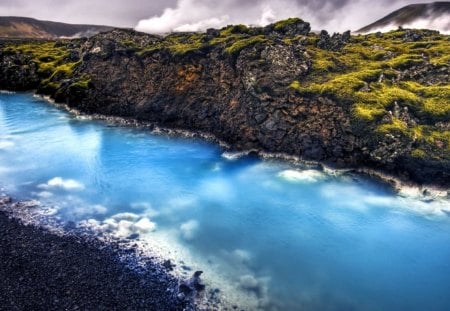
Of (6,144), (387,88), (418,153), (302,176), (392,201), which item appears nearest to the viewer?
(392,201)

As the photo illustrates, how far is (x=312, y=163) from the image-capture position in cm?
4453

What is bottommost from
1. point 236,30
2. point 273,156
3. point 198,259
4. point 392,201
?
point 198,259

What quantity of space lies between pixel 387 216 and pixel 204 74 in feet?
122

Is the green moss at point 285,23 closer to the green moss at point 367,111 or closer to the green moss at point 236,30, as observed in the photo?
the green moss at point 236,30

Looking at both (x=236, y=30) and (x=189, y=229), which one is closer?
(x=189, y=229)

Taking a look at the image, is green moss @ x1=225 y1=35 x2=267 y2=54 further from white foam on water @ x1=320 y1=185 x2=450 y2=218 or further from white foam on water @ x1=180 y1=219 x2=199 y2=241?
white foam on water @ x1=180 y1=219 x2=199 y2=241

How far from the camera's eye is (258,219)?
1346 inches

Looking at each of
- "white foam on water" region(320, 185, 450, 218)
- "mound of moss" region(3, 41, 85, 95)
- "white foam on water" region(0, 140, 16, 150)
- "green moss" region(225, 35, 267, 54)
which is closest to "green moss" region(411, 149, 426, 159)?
"white foam on water" region(320, 185, 450, 218)

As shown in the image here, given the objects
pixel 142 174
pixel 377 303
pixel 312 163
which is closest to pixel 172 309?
pixel 377 303

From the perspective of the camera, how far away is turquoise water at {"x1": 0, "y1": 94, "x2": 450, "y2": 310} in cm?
2509

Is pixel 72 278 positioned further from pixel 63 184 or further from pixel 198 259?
pixel 63 184

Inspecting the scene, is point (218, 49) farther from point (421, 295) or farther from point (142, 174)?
point (421, 295)

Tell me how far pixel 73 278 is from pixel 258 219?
55.1 feet

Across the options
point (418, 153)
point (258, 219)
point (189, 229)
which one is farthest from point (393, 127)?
point (189, 229)
